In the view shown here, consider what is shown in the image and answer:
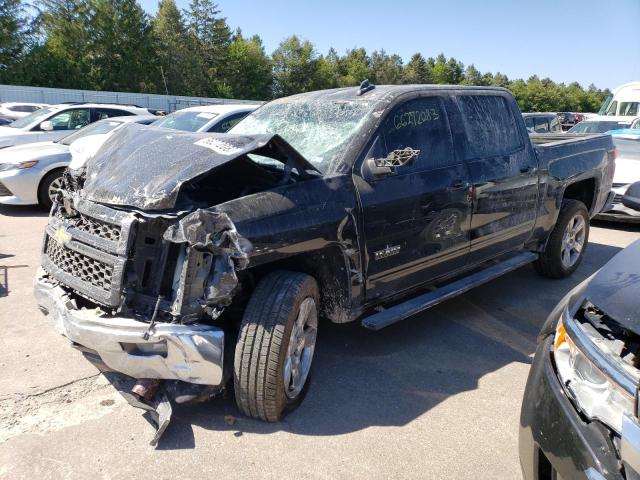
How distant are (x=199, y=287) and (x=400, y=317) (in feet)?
4.80

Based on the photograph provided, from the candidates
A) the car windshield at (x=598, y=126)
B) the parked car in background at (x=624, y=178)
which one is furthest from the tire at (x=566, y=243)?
the car windshield at (x=598, y=126)

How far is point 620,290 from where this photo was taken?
6.97ft

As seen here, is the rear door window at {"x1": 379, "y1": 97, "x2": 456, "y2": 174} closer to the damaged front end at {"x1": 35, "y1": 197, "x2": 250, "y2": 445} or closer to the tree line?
the damaged front end at {"x1": 35, "y1": 197, "x2": 250, "y2": 445}

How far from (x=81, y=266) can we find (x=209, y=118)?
5594 mm

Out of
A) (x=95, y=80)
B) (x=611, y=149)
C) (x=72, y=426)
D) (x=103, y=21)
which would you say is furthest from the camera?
(x=103, y=21)

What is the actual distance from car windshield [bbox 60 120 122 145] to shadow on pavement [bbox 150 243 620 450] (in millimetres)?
6699

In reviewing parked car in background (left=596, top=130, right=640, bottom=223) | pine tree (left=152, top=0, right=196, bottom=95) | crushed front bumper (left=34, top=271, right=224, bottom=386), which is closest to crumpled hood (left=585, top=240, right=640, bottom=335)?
crushed front bumper (left=34, top=271, right=224, bottom=386)

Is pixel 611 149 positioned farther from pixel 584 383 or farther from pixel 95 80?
pixel 95 80

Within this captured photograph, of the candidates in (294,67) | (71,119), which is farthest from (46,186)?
(294,67)

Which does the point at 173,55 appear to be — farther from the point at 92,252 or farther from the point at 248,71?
the point at 92,252

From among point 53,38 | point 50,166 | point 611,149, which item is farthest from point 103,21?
point 611,149

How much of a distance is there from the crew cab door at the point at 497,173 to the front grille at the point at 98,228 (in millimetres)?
2676

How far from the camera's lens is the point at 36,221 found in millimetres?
7652

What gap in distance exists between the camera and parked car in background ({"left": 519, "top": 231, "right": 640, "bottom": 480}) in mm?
1688
